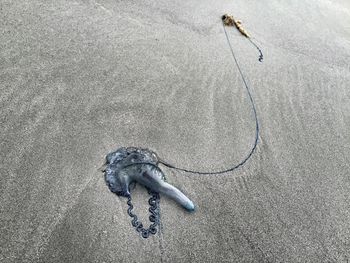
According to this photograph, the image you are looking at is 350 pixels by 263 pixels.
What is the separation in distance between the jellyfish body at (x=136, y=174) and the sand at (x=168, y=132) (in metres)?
0.06

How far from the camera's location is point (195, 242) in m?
2.00

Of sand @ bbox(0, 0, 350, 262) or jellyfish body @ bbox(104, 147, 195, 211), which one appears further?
jellyfish body @ bbox(104, 147, 195, 211)

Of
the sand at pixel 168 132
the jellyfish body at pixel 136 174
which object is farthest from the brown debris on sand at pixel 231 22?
the jellyfish body at pixel 136 174

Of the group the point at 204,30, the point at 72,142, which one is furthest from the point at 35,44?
the point at 204,30

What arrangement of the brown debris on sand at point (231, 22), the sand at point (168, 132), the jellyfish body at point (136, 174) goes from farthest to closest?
the brown debris on sand at point (231, 22) → the jellyfish body at point (136, 174) → the sand at point (168, 132)

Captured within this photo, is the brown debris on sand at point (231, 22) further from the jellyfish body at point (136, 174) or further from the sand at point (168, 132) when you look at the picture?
the jellyfish body at point (136, 174)

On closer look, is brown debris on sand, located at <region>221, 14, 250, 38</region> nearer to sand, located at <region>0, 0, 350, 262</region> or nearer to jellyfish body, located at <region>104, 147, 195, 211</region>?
sand, located at <region>0, 0, 350, 262</region>

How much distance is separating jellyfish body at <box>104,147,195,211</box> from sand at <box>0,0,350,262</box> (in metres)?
0.06

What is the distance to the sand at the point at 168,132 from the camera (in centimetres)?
194

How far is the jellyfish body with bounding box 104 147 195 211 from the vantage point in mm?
2111

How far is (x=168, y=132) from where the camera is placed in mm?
2518

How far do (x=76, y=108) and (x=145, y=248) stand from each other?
106 cm

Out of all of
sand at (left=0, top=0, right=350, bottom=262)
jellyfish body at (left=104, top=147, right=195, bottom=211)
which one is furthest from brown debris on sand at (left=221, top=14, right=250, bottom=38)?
jellyfish body at (left=104, top=147, right=195, bottom=211)

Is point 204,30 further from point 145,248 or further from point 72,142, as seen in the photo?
point 145,248
